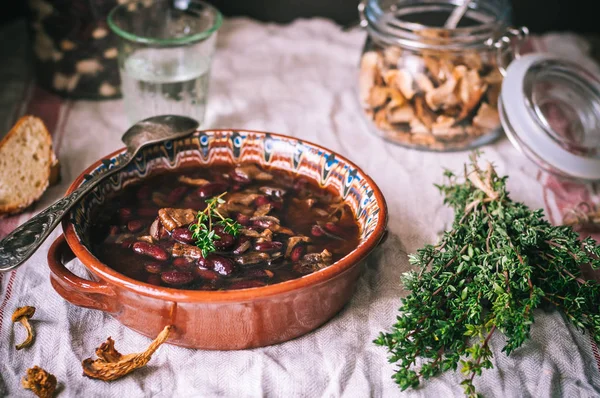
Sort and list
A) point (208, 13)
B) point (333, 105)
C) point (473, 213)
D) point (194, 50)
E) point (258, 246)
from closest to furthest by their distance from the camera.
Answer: point (258, 246) < point (473, 213) < point (194, 50) < point (208, 13) < point (333, 105)

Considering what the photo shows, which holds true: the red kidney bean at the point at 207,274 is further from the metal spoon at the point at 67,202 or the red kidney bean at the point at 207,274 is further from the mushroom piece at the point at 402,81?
the mushroom piece at the point at 402,81

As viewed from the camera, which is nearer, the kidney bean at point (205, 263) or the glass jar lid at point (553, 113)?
the kidney bean at point (205, 263)

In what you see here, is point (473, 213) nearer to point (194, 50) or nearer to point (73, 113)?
point (194, 50)

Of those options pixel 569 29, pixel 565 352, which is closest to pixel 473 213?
pixel 565 352

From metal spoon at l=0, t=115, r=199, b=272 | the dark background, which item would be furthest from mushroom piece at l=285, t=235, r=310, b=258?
the dark background

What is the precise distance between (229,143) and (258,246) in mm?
406

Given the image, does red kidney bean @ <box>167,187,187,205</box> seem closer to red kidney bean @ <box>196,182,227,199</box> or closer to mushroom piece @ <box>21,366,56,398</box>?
red kidney bean @ <box>196,182,227,199</box>

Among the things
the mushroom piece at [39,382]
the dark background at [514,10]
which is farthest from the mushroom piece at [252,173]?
the dark background at [514,10]

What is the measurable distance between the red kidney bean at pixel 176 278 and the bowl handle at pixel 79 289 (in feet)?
0.32

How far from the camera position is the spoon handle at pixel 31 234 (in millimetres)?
1124

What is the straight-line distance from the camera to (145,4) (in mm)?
1988

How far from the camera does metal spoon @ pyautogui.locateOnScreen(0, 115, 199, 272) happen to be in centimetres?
113

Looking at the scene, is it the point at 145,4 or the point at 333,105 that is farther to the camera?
the point at 333,105

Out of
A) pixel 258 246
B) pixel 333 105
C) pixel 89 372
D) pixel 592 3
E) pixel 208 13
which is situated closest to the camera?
pixel 89 372
